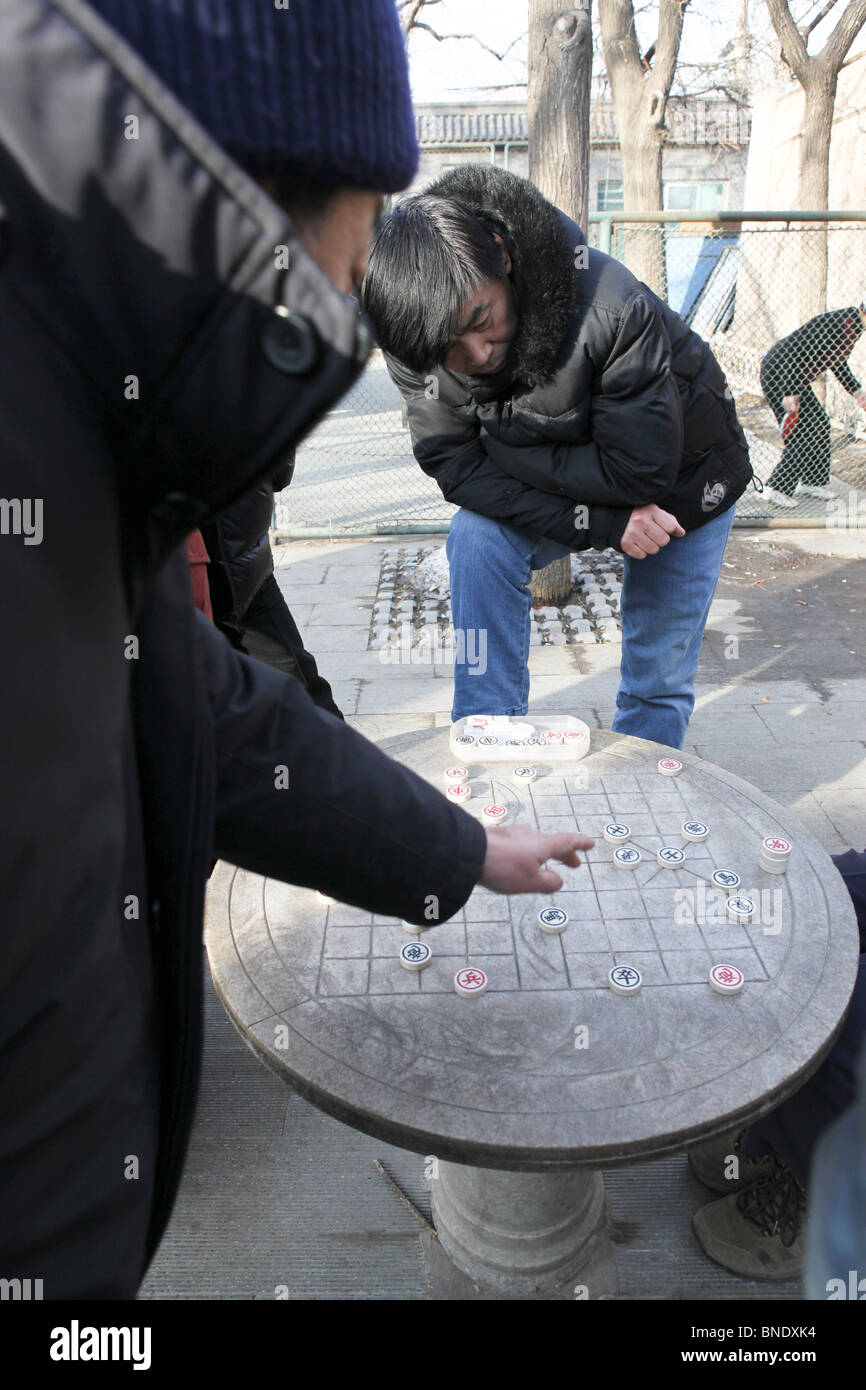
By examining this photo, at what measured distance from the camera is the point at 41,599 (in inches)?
26.9

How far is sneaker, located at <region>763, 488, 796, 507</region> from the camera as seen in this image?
7188 mm

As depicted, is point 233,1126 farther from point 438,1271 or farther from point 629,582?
point 629,582

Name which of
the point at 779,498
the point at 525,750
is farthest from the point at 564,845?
the point at 779,498

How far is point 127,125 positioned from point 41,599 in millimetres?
336

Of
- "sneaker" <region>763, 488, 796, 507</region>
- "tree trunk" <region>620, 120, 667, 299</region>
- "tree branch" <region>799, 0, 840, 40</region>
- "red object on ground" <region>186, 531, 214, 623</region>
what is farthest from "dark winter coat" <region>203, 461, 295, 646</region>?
"tree branch" <region>799, 0, 840, 40</region>

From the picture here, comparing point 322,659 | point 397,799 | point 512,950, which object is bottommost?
point 322,659

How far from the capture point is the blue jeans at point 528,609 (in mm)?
3018

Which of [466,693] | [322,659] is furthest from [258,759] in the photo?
[322,659]

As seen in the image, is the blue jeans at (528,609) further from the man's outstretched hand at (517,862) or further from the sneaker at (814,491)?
the sneaker at (814,491)

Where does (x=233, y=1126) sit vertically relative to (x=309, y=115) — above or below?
below

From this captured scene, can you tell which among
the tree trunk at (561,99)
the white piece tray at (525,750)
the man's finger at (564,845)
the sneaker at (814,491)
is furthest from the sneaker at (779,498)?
the man's finger at (564,845)

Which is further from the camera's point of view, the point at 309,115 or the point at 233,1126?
the point at 233,1126
